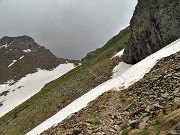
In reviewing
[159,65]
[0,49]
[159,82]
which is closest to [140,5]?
[159,65]

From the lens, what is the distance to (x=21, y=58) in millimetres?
166000

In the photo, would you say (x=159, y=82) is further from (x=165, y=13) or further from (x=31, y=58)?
(x=31, y=58)

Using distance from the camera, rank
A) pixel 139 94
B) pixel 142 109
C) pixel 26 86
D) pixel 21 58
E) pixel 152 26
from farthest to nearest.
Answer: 1. pixel 21 58
2. pixel 26 86
3. pixel 152 26
4. pixel 139 94
5. pixel 142 109

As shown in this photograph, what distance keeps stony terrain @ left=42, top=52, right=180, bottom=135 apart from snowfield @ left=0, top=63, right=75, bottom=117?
71385 mm

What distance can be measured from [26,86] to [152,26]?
83288 millimetres

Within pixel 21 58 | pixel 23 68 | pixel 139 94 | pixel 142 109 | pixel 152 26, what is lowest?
pixel 142 109

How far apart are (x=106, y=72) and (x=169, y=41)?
55.1 feet

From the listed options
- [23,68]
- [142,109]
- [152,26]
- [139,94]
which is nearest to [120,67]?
[152,26]

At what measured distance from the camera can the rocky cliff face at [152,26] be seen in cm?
4347

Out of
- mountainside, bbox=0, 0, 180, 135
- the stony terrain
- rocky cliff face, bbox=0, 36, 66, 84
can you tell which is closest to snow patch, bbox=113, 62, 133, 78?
mountainside, bbox=0, 0, 180, 135

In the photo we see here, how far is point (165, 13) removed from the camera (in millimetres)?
44156

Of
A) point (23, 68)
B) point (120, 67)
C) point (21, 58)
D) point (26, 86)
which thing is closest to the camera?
point (120, 67)

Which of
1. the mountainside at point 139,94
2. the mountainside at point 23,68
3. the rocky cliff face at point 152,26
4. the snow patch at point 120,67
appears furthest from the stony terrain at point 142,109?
the mountainside at point 23,68

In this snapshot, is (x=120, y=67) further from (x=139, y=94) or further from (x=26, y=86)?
(x=26, y=86)
